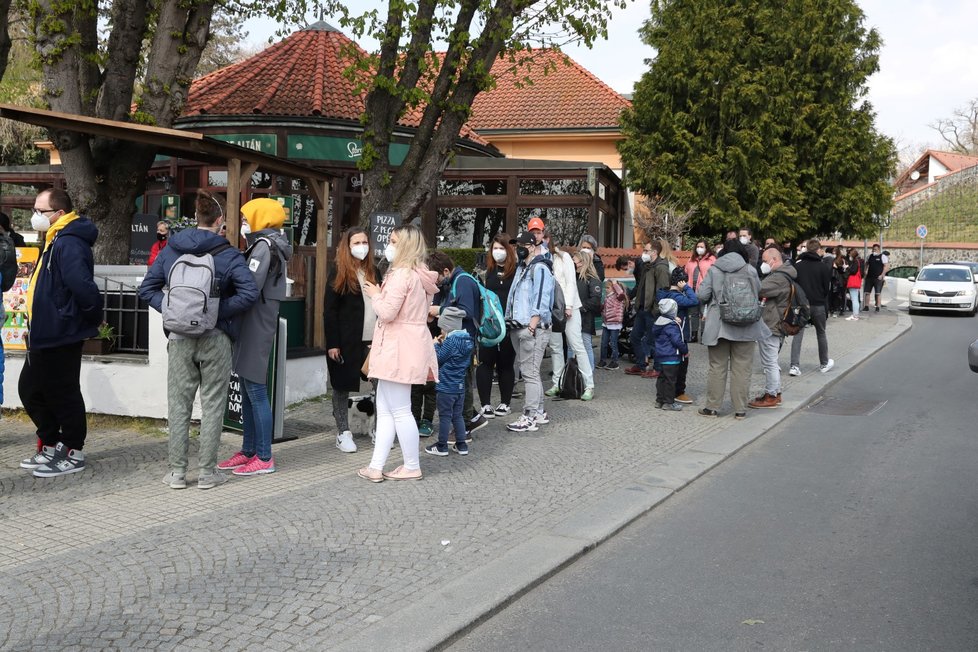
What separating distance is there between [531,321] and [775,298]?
12.2 feet

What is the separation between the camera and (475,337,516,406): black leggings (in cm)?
960

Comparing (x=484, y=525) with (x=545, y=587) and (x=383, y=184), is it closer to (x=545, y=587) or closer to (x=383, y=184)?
(x=545, y=587)

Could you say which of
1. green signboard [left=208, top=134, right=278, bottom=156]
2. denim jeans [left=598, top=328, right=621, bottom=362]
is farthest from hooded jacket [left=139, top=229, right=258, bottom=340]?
green signboard [left=208, top=134, right=278, bottom=156]

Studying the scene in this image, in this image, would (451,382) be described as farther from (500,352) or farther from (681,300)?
(681,300)

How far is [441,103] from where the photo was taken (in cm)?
1231

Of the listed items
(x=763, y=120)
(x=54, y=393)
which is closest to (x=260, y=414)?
(x=54, y=393)

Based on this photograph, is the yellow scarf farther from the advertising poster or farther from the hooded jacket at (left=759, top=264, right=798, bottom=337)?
the hooded jacket at (left=759, top=264, right=798, bottom=337)

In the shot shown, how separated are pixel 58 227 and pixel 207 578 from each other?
10.8 ft

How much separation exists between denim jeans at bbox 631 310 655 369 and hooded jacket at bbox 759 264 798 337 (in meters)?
2.24

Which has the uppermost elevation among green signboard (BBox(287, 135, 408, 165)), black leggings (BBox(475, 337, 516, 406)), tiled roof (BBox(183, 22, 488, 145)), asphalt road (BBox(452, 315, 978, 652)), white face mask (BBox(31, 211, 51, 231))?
tiled roof (BBox(183, 22, 488, 145))

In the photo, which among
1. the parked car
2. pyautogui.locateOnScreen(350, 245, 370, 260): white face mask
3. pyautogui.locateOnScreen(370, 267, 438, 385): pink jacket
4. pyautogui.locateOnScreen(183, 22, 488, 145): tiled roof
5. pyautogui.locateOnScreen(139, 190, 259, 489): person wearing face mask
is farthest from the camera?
the parked car

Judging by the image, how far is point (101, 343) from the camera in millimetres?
9289

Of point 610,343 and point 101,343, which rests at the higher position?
point 101,343

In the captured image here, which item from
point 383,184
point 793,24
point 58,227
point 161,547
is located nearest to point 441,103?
point 383,184
